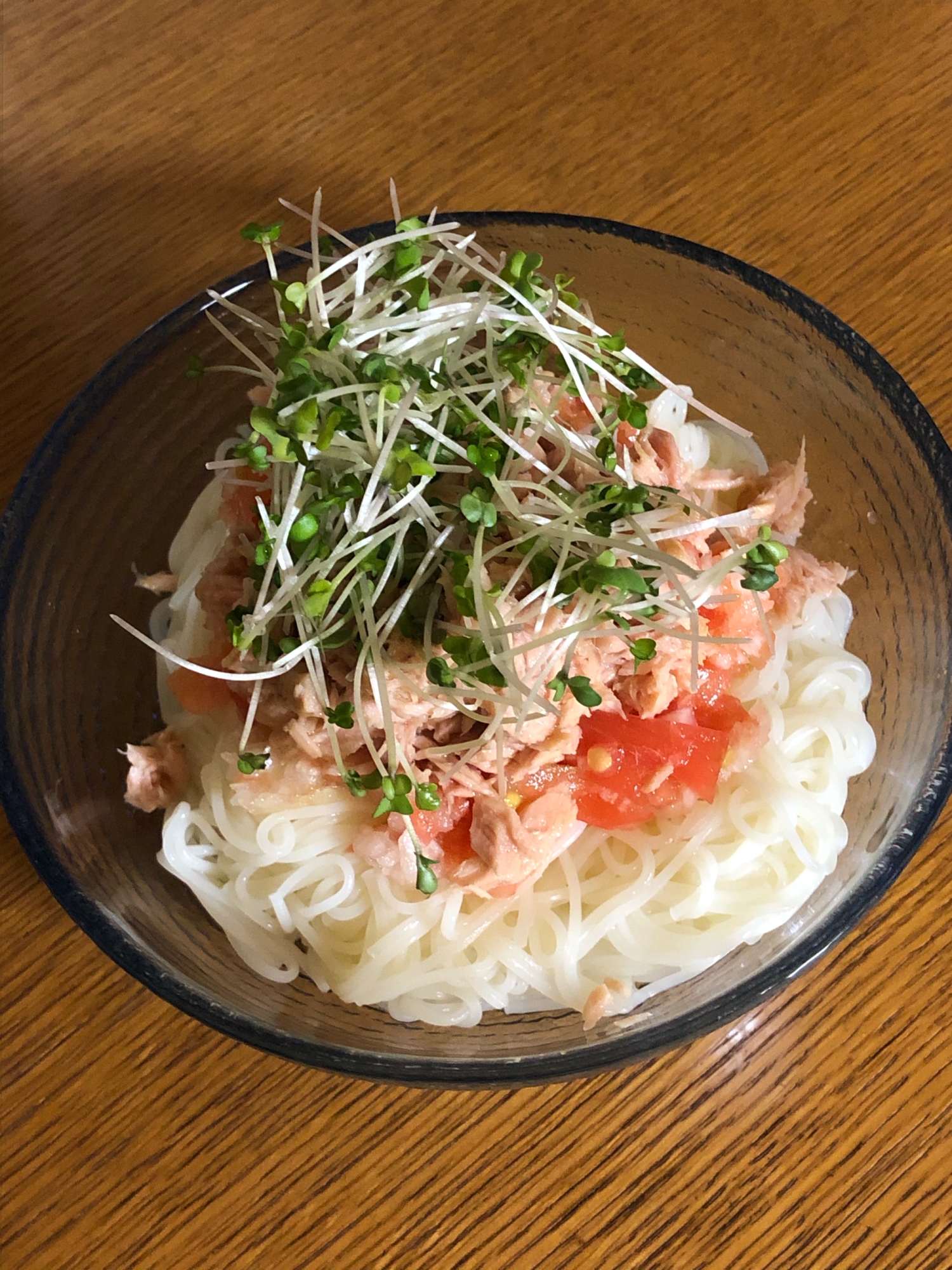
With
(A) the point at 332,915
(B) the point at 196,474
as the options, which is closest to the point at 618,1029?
(A) the point at 332,915

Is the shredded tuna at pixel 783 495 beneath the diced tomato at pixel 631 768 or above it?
above

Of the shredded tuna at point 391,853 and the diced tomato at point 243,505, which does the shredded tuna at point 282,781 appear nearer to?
the shredded tuna at point 391,853

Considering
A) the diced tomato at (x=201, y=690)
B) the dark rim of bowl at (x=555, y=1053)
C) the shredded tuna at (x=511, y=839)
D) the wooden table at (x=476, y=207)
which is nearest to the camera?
the dark rim of bowl at (x=555, y=1053)

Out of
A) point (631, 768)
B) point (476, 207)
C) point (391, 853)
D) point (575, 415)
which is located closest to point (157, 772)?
point (391, 853)

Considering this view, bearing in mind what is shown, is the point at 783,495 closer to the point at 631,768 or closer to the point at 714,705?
the point at 714,705

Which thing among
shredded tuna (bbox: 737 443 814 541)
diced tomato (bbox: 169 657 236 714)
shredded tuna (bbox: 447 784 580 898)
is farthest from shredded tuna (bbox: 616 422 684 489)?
diced tomato (bbox: 169 657 236 714)

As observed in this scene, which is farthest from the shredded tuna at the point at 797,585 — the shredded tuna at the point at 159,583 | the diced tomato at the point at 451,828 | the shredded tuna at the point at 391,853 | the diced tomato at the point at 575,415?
the shredded tuna at the point at 159,583

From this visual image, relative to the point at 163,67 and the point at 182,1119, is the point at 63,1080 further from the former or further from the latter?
the point at 163,67
